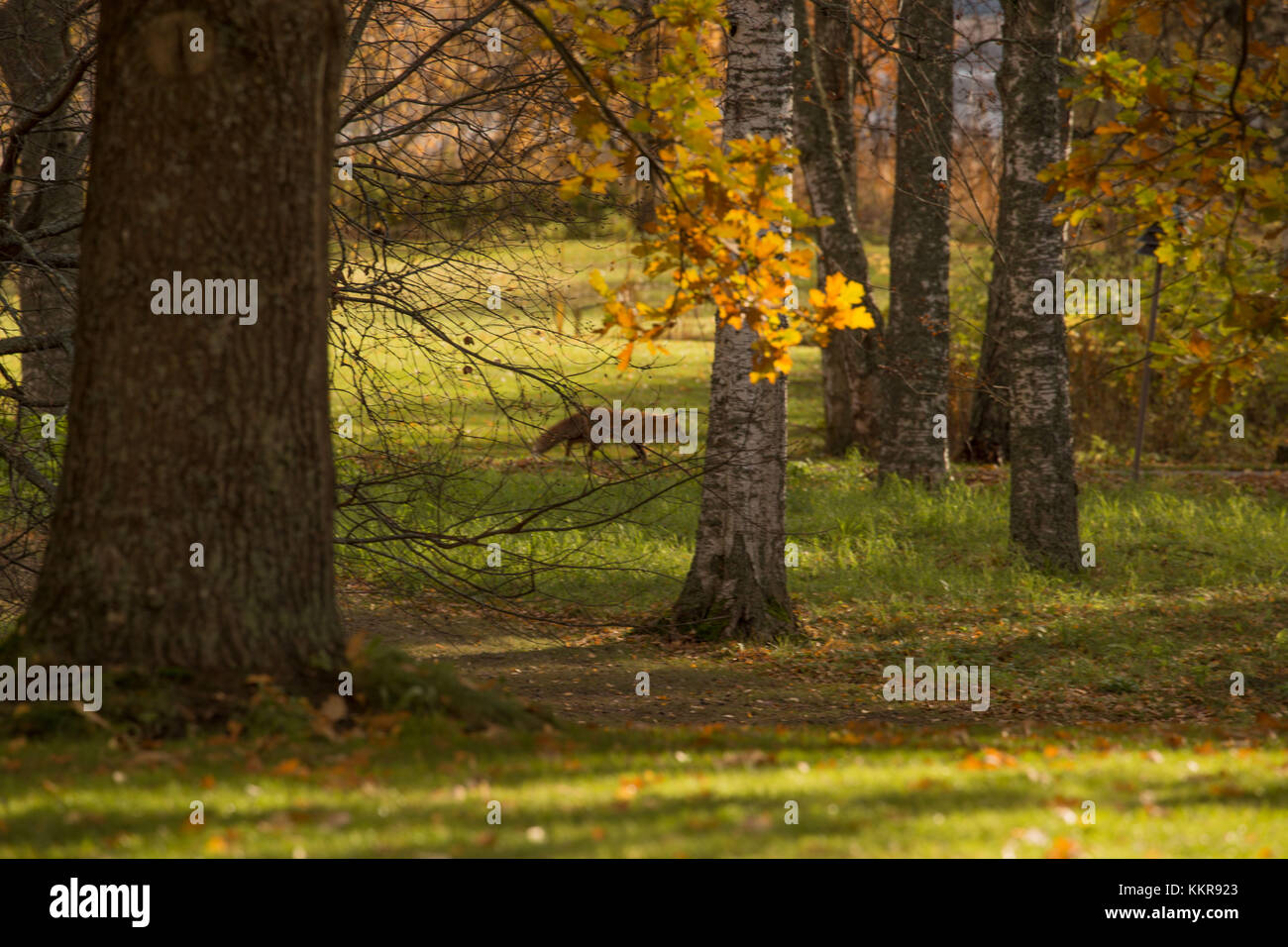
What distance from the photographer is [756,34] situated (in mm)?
9164

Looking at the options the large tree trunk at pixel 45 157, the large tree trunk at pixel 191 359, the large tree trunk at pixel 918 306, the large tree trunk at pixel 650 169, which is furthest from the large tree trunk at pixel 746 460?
the large tree trunk at pixel 918 306

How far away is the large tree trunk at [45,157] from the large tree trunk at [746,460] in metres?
4.72

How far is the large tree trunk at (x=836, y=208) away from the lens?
16438 millimetres

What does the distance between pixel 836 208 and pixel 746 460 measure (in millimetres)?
8474

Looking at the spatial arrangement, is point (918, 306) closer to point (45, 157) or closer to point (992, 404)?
point (992, 404)

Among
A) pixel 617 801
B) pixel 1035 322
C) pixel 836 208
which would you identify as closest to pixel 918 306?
pixel 836 208

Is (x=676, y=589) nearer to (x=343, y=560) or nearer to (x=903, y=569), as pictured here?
(x=903, y=569)

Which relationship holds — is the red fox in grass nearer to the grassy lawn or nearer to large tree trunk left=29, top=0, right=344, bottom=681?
the grassy lawn

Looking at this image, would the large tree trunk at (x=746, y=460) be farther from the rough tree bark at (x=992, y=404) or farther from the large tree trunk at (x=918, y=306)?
the rough tree bark at (x=992, y=404)

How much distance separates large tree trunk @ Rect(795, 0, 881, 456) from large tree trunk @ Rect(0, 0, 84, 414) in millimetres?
9183

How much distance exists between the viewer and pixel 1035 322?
11.5 m

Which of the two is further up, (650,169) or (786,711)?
(650,169)

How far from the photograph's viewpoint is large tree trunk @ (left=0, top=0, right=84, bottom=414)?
759 centimetres

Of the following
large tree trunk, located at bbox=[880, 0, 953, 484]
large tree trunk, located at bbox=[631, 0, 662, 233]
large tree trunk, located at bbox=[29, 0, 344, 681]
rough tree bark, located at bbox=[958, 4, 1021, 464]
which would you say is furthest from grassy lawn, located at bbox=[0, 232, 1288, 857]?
rough tree bark, located at bbox=[958, 4, 1021, 464]
